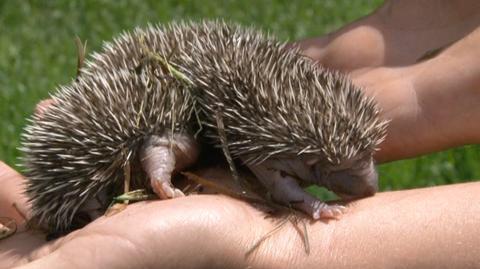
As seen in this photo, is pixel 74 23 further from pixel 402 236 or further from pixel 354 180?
pixel 402 236

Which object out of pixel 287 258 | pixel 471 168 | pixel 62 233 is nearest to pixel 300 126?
pixel 287 258

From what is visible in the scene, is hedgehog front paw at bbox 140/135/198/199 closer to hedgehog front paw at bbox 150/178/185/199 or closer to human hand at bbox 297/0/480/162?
hedgehog front paw at bbox 150/178/185/199

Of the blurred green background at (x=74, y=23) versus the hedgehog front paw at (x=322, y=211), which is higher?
the blurred green background at (x=74, y=23)

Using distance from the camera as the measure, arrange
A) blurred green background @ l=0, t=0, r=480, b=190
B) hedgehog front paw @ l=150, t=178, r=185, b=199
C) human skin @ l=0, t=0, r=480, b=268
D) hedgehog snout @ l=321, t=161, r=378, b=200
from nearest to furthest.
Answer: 1. human skin @ l=0, t=0, r=480, b=268
2. hedgehog front paw @ l=150, t=178, r=185, b=199
3. hedgehog snout @ l=321, t=161, r=378, b=200
4. blurred green background @ l=0, t=0, r=480, b=190

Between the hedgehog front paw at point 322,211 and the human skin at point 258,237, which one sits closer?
the human skin at point 258,237

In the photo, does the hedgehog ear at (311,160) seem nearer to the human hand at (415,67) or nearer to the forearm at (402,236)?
the forearm at (402,236)

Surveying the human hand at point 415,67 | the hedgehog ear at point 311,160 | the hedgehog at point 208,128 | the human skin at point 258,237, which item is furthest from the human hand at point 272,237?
the human hand at point 415,67

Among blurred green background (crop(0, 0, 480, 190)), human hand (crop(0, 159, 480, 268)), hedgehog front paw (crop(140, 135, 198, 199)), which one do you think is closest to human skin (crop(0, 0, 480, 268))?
human hand (crop(0, 159, 480, 268))
